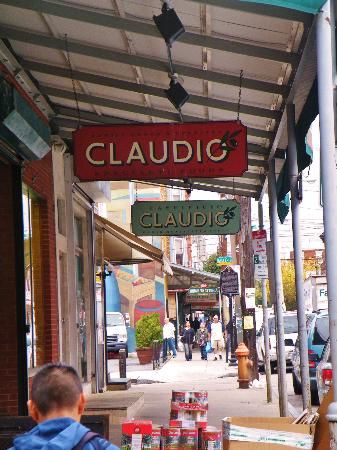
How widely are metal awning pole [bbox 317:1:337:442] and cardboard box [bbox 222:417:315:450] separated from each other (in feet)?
1.34

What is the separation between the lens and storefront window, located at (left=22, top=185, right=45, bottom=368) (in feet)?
39.0

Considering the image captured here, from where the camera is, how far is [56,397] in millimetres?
3252

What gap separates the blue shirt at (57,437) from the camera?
3189 millimetres

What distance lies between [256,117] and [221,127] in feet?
8.46

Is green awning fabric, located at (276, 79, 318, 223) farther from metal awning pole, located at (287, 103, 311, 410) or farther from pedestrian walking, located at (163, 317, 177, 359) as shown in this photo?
pedestrian walking, located at (163, 317, 177, 359)

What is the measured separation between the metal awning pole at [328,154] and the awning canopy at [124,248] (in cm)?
1114

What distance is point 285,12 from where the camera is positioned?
7188 millimetres

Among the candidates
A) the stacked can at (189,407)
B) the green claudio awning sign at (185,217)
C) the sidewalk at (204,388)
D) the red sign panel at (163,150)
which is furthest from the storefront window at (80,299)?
the stacked can at (189,407)

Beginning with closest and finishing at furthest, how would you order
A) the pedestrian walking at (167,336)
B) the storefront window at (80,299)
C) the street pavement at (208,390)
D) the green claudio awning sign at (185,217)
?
the green claudio awning sign at (185,217) < the street pavement at (208,390) < the storefront window at (80,299) < the pedestrian walking at (167,336)

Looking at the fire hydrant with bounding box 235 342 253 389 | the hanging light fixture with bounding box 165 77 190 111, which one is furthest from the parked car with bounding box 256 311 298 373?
the hanging light fixture with bounding box 165 77 190 111

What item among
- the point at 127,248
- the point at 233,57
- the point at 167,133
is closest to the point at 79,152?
the point at 167,133

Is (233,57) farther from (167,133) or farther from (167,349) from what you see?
(167,349)

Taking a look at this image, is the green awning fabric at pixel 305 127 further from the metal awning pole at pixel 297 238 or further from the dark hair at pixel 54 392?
the dark hair at pixel 54 392

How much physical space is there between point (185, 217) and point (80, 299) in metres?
3.35
